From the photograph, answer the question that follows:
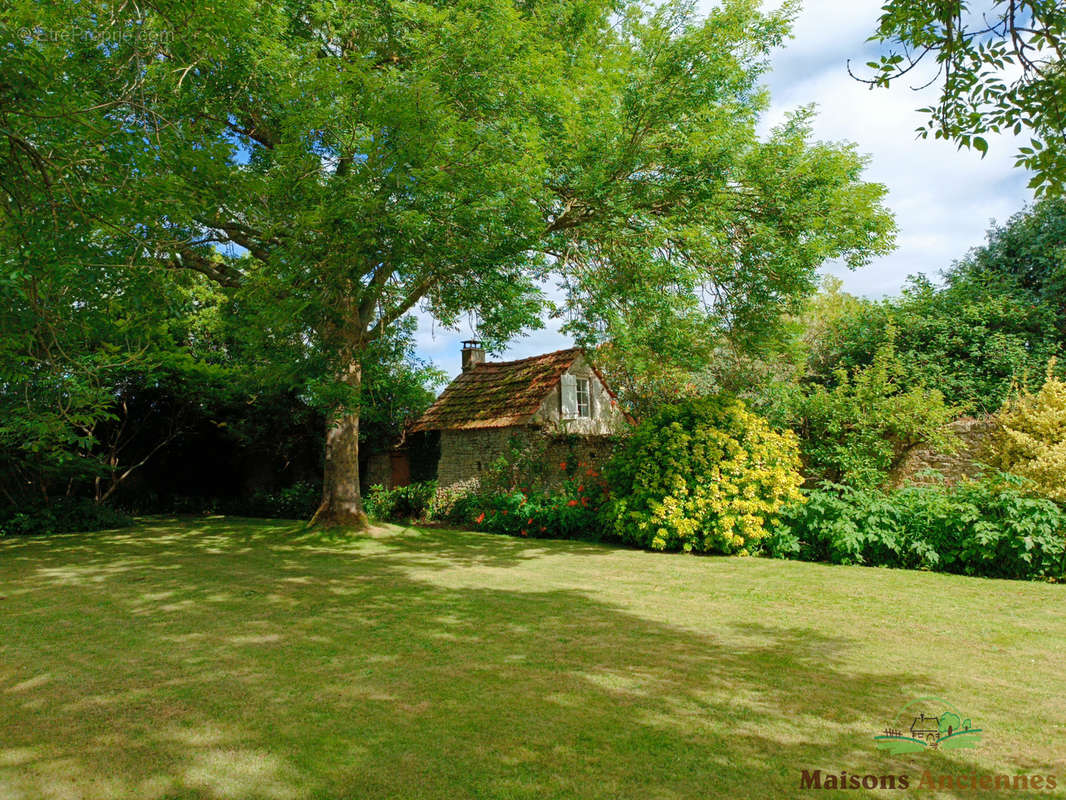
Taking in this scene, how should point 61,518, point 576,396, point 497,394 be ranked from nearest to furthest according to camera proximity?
point 61,518 → point 497,394 → point 576,396

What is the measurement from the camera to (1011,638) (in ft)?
20.9

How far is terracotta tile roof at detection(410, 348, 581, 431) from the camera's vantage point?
60.5 ft

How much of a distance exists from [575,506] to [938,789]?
12125 millimetres

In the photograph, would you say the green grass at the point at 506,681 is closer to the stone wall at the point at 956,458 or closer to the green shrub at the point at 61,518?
the stone wall at the point at 956,458

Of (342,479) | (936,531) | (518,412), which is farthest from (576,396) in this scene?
(936,531)

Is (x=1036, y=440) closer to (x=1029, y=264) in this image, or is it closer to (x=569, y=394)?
(x=1029, y=264)

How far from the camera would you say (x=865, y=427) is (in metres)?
14.7

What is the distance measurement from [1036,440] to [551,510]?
1004cm

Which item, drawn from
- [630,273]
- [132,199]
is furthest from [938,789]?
[630,273]

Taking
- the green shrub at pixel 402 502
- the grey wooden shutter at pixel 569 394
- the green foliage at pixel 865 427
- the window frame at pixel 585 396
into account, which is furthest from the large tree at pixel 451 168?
the window frame at pixel 585 396

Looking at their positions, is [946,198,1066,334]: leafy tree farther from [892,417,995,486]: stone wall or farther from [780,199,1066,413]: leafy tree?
[892,417,995,486]: stone wall

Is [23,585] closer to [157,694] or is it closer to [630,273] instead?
[157,694]

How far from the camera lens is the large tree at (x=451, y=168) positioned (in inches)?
289

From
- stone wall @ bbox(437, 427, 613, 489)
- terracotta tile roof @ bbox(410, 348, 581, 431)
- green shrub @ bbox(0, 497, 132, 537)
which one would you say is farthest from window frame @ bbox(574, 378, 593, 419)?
green shrub @ bbox(0, 497, 132, 537)
